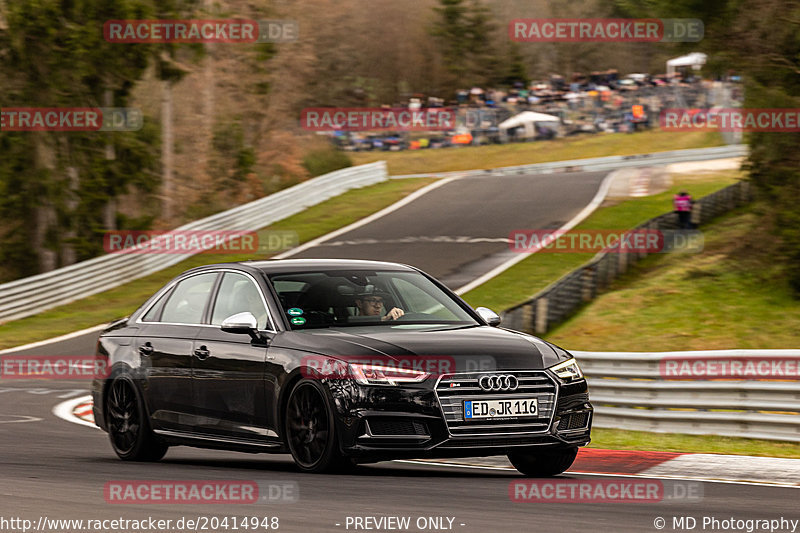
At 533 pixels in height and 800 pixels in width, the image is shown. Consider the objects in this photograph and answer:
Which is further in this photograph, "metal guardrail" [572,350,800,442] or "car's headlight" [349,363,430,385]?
"metal guardrail" [572,350,800,442]

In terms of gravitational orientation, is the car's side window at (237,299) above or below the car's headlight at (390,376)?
above

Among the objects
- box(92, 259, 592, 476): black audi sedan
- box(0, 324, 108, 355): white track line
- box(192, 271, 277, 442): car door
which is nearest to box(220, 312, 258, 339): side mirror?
box(92, 259, 592, 476): black audi sedan

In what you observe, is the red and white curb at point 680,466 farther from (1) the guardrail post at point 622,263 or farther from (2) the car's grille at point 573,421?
(1) the guardrail post at point 622,263

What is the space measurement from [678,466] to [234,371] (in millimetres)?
3493

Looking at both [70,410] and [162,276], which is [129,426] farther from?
[162,276]

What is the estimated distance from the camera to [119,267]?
3519 cm

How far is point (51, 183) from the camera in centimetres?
3662

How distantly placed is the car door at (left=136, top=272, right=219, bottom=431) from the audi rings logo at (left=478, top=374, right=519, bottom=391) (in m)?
2.51

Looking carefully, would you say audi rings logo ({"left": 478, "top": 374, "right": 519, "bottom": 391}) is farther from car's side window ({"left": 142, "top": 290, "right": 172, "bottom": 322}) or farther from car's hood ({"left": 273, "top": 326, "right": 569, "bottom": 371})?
car's side window ({"left": 142, "top": 290, "right": 172, "bottom": 322})

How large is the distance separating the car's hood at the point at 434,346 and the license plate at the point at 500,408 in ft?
0.71

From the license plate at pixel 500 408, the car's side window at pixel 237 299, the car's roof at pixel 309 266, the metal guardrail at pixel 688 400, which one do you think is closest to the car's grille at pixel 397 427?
the license plate at pixel 500 408

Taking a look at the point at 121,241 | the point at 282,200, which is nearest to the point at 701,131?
the point at 282,200

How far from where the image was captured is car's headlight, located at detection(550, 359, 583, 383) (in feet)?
28.3

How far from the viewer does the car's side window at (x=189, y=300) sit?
391 inches
